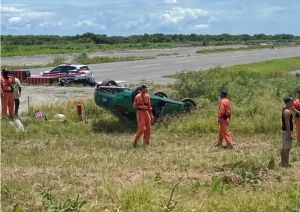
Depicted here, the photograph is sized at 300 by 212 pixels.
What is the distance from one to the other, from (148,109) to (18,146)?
3.47 m

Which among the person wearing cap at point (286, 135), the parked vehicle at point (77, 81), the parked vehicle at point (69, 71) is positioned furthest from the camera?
the parked vehicle at point (69, 71)

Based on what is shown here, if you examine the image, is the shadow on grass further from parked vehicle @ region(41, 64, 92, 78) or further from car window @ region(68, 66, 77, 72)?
car window @ region(68, 66, 77, 72)

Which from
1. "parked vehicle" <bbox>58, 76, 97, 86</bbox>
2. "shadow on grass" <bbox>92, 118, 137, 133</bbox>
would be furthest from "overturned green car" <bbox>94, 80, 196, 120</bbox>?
"parked vehicle" <bbox>58, 76, 97, 86</bbox>

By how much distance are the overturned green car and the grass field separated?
35cm

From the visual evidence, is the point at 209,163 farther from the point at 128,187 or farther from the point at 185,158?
the point at 128,187

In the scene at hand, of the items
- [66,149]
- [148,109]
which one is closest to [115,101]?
[148,109]

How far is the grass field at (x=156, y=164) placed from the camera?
26.2 feet

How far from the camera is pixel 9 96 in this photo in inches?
683

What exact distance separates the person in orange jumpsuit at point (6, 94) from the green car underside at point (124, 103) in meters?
2.76

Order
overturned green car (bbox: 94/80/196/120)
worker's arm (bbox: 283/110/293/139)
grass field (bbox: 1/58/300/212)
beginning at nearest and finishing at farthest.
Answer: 1. grass field (bbox: 1/58/300/212)
2. worker's arm (bbox: 283/110/293/139)
3. overturned green car (bbox: 94/80/196/120)

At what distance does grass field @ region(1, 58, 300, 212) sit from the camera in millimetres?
7992

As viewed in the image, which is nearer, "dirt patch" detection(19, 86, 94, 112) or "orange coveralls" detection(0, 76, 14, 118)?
"orange coveralls" detection(0, 76, 14, 118)

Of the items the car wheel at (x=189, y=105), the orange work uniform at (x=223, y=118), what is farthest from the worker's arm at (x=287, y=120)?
the car wheel at (x=189, y=105)

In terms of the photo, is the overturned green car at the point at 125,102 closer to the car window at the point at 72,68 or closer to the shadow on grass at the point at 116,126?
the shadow on grass at the point at 116,126
